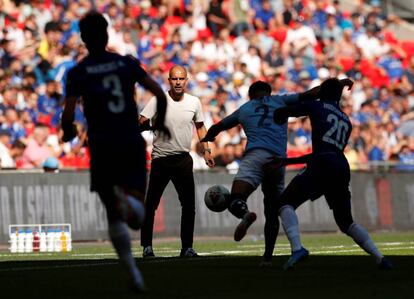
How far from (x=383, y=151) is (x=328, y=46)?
6648 mm

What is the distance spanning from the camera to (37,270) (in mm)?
13250

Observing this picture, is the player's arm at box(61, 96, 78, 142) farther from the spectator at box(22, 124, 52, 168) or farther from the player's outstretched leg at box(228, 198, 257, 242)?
the spectator at box(22, 124, 52, 168)

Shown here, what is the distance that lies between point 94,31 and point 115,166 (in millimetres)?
1106

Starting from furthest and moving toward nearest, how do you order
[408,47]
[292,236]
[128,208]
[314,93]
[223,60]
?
[408,47]
[223,60]
[314,93]
[292,236]
[128,208]

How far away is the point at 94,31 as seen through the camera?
10.4 meters

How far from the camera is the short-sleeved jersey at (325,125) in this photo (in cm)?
1258

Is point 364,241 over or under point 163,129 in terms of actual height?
under

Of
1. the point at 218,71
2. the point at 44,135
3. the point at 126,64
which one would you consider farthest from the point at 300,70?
the point at 126,64

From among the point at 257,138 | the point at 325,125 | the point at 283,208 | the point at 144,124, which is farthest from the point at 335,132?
the point at 144,124

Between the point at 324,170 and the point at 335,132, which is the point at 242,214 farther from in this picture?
the point at 335,132

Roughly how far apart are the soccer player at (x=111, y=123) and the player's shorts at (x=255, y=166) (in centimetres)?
317

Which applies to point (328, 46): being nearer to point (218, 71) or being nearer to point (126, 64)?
point (218, 71)

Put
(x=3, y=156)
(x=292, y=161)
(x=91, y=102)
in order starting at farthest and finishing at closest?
(x=3, y=156) → (x=292, y=161) → (x=91, y=102)

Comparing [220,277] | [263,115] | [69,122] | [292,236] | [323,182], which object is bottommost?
[220,277]
